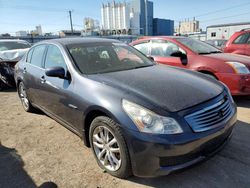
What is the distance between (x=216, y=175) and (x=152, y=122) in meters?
1.06

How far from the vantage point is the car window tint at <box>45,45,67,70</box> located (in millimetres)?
3497

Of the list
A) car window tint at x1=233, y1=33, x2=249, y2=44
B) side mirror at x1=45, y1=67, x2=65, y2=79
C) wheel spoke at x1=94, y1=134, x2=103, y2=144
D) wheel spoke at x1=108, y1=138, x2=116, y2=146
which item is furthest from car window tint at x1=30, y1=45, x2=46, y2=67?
car window tint at x1=233, y1=33, x2=249, y2=44

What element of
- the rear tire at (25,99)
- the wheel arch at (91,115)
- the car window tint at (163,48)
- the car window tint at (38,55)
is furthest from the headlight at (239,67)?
the rear tire at (25,99)

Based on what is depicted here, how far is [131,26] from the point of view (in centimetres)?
5891

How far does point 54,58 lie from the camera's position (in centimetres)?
376

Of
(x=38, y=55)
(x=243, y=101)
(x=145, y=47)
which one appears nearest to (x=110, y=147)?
(x=38, y=55)

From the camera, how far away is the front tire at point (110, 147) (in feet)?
7.97

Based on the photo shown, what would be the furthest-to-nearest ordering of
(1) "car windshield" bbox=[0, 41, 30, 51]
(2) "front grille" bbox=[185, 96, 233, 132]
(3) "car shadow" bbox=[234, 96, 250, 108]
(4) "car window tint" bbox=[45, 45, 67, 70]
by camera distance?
(1) "car windshield" bbox=[0, 41, 30, 51] → (3) "car shadow" bbox=[234, 96, 250, 108] → (4) "car window tint" bbox=[45, 45, 67, 70] → (2) "front grille" bbox=[185, 96, 233, 132]

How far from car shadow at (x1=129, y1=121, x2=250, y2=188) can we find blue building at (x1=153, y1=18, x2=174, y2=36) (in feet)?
201

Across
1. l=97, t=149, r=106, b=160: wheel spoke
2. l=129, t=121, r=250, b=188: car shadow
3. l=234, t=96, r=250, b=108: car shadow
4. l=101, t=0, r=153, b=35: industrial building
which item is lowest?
l=234, t=96, r=250, b=108: car shadow

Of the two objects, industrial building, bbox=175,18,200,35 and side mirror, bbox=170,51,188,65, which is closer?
side mirror, bbox=170,51,188,65

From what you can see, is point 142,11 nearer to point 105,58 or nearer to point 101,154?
point 105,58

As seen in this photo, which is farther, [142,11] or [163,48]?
[142,11]

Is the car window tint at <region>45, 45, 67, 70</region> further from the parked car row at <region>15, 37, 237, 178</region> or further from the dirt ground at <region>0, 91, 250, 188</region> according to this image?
the dirt ground at <region>0, 91, 250, 188</region>
